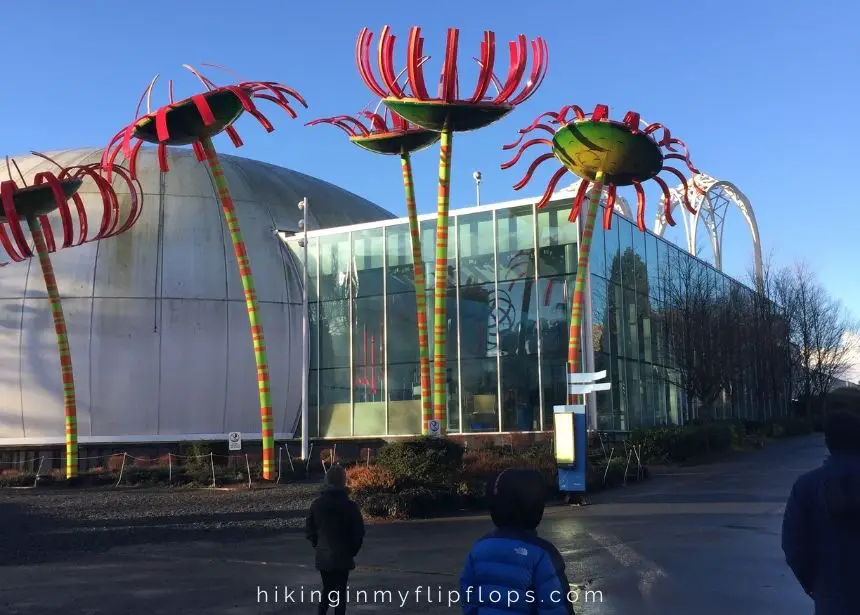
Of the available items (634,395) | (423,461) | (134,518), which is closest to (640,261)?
(634,395)

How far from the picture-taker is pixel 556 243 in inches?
1048

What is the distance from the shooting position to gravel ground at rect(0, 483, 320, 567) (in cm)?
1236

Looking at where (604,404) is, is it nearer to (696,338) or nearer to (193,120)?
(696,338)

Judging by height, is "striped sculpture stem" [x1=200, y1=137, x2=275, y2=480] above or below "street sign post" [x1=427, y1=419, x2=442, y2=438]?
above

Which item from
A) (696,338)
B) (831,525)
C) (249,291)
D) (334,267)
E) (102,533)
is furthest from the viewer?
(696,338)

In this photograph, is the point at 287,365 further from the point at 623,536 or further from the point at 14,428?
the point at 623,536

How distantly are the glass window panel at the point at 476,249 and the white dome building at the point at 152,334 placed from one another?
7.68 metres

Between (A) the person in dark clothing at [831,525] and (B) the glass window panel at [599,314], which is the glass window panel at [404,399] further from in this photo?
(A) the person in dark clothing at [831,525]

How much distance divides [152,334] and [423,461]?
17.0 meters

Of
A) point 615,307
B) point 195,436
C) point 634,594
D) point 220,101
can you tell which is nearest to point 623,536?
point 634,594

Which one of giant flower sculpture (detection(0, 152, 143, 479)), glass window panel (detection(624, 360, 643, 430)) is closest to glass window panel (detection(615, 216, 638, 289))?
glass window panel (detection(624, 360, 643, 430))

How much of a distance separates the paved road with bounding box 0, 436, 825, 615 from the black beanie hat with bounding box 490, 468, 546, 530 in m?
4.50

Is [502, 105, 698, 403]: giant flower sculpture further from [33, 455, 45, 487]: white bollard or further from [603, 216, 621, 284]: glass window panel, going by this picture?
[33, 455, 45, 487]: white bollard

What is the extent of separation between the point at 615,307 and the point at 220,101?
49.0 feet
